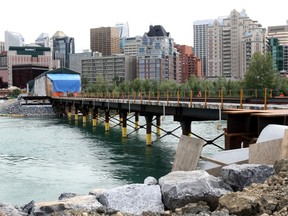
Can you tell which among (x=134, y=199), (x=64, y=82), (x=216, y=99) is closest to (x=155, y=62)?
(x=64, y=82)

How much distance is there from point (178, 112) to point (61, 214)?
2120cm

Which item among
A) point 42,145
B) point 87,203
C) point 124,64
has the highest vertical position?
point 124,64

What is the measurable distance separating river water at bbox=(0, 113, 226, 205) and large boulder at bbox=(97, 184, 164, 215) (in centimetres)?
844

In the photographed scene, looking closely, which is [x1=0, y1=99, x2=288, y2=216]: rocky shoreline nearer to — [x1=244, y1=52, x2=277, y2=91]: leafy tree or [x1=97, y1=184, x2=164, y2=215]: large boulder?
[x1=97, y1=184, x2=164, y2=215]: large boulder

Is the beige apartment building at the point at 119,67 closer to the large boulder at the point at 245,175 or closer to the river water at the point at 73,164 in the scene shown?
the river water at the point at 73,164

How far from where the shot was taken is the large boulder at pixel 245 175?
30.9ft

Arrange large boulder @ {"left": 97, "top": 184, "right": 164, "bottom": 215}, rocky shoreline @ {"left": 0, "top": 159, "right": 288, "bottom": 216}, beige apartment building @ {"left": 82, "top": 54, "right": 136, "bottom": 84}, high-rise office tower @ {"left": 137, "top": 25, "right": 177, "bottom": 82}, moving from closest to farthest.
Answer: rocky shoreline @ {"left": 0, "top": 159, "right": 288, "bottom": 216} < large boulder @ {"left": 97, "top": 184, "right": 164, "bottom": 215} < high-rise office tower @ {"left": 137, "top": 25, "right": 177, "bottom": 82} < beige apartment building @ {"left": 82, "top": 54, "right": 136, "bottom": 84}

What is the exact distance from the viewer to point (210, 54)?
7771 inches

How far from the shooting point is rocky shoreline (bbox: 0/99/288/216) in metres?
7.64

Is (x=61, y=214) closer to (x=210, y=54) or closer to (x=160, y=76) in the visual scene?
(x=160, y=76)

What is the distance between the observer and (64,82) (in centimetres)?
9719

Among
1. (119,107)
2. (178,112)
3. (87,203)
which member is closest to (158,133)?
(119,107)

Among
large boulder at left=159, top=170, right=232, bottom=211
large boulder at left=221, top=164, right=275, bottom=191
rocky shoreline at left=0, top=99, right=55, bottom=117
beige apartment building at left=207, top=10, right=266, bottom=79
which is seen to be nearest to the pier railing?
large boulder at left=221, top=164, right=275, bottom=191

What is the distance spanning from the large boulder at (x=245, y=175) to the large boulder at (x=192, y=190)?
0.17 meters
